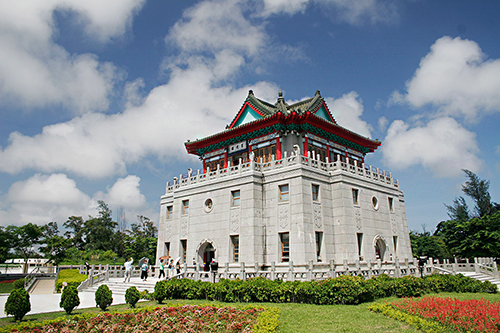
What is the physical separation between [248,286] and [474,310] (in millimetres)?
8282

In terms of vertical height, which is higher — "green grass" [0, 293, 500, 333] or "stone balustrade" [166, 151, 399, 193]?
"stone balustrade" [166, 151, 399, 193]

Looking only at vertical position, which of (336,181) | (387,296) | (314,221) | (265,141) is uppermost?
(265,141)

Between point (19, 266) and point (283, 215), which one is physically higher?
point (283, 215)

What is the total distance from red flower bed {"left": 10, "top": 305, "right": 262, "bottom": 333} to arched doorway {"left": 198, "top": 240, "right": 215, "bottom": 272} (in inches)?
441

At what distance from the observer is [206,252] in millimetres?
24125

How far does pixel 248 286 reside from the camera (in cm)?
1494

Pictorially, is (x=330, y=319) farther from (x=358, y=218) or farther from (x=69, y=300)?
(x=358, y=218)

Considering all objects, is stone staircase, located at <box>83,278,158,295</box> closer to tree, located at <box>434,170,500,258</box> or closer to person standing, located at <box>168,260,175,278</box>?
Result: person standing, located at <box>168,260,175,278</box>

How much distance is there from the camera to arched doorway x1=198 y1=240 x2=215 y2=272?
22.7m

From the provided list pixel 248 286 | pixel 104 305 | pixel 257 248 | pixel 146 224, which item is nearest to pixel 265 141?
pixel 257 248

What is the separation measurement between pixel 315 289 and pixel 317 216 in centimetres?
742

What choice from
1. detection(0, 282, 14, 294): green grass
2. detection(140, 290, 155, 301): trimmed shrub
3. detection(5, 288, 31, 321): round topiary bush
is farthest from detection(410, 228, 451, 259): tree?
detection(0, 282, 14, 294): green grass

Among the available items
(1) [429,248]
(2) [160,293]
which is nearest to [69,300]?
(2) [160,293]

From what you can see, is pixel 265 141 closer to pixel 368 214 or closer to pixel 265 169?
pixel 265 169
